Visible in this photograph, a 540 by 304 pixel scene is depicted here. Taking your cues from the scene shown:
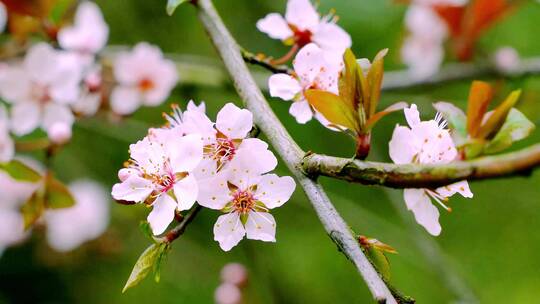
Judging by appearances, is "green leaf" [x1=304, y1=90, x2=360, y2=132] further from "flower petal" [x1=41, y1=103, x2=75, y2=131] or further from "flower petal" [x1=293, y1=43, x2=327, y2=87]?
"flower petal" [x1=41, y1=103, x2=75, y2=131]

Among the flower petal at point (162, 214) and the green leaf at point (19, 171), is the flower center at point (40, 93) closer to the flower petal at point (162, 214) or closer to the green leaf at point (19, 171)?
the green leaf at point (19, 171)

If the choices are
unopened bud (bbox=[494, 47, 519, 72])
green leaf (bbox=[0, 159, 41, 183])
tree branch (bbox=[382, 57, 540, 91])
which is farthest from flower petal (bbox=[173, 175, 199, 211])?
unopened bud (bbox=[494, 47, 519, 72])

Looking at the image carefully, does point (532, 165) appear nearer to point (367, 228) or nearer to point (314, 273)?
point (367, 228)

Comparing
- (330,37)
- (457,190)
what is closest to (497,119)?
(457,190)

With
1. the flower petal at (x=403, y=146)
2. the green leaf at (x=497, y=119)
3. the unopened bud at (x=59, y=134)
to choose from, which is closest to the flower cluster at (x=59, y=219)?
the unopened bud at (x=59, y=134)

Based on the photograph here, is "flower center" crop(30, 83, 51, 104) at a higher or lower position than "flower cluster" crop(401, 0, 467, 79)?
higher

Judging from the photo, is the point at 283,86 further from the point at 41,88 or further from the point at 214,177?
the point at 41,88
